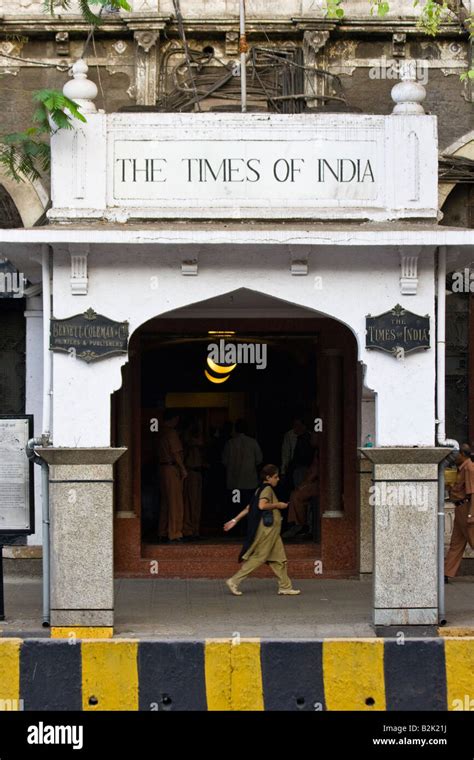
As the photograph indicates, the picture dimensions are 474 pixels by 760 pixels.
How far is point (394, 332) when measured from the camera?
15.3 meters

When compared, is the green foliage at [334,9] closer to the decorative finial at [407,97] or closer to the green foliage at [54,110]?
the decorative finial at [407,97]

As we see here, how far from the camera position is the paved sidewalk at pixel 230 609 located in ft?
50.0

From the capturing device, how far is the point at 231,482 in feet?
64.5

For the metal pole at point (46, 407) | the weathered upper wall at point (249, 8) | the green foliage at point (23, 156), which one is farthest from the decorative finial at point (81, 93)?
the weathered upper wall at point (249, 8)

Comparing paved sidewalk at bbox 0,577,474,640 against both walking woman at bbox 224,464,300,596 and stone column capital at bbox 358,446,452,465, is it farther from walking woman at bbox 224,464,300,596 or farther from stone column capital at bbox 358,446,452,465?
stone column capital at bbox 358,446,452,465

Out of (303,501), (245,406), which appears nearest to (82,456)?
(303,501)

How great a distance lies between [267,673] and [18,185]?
26.2ft

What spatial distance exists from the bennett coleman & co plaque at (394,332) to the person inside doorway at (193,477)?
5.06 m

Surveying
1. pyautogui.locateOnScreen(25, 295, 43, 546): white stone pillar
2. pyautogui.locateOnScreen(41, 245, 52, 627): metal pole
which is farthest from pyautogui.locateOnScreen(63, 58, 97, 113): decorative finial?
pyautogui.locateOnScreen(25, 295, 43, 546): white stone pillar

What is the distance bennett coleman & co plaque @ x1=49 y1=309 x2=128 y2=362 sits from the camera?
15125 millimetres

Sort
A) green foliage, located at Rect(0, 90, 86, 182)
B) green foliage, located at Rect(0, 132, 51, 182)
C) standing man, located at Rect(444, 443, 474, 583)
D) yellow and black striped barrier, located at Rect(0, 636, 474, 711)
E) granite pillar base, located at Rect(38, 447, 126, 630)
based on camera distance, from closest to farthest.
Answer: yellow and black striped barrier, located at Rect(0, 636, 474, 711)
green foliage, located at Rect(0, 90, 86, 182)
granite pillar base, located at Rect(38, 447, 126, 630)
green foliage, located at Rect(0, 132, 51, 182)
standing man, located at Rect(444, 443, 474, 583)

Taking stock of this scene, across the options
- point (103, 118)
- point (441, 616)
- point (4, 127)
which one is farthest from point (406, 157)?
point (4, 127)

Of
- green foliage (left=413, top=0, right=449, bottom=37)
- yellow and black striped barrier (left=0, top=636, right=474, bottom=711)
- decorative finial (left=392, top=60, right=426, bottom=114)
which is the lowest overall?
yellow and black striped barrier (left=0, top=636, right=474, bottom=711)

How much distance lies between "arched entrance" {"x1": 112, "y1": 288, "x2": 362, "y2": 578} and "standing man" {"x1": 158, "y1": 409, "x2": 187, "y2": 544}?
133 millimetres
